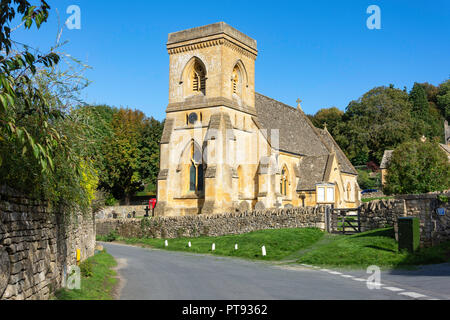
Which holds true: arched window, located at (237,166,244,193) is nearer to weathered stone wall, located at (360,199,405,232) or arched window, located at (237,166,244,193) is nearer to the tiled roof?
the tiled roof

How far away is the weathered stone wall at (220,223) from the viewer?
27562 millimetres

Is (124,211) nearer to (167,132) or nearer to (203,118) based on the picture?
(167,132)

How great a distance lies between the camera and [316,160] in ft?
144

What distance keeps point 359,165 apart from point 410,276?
76.2 metres

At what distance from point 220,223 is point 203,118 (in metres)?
9.97

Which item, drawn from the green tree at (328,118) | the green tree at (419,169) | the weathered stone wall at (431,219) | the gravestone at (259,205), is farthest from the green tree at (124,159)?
the green tree at (328,118)

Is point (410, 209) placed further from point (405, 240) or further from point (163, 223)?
point (163, 223)

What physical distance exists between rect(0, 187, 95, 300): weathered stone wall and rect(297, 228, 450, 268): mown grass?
10264 mm

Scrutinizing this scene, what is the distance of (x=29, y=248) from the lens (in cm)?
893

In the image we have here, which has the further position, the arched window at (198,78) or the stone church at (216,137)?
the arched window at (198,78)

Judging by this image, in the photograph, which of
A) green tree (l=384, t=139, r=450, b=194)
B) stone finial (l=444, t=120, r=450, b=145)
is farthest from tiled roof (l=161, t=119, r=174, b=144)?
stone finial (l=444, t=120, r=450, b=145)

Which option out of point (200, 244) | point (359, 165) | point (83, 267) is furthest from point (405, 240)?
point (359, 165)

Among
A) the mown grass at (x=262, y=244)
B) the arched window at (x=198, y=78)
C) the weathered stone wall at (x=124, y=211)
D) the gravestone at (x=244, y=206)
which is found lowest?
the mown grass at (x=262, y=244)

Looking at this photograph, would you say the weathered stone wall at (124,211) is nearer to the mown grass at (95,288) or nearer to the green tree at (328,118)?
the mown grass at (95,288)
